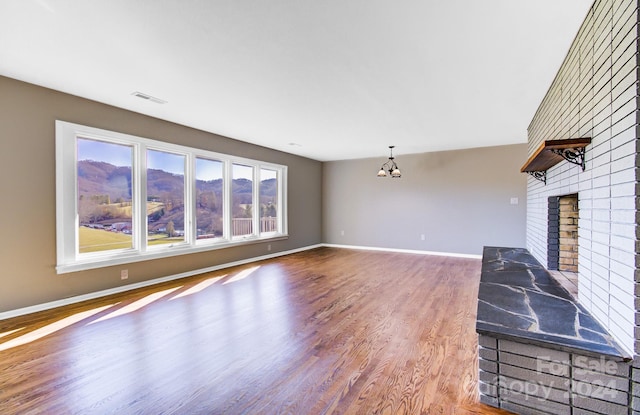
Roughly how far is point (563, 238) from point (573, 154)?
1.33m

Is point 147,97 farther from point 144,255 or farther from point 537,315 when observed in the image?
point 537,315

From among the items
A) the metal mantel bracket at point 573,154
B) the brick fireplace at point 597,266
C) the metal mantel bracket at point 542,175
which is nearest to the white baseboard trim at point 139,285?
the metal mantel bracket at point 542,175

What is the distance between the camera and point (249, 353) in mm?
2307

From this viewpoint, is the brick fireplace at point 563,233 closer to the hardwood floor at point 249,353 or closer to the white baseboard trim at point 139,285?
the hardwood floor at point 249,353

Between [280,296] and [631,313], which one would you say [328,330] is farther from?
[631,313]

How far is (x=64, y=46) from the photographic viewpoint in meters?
2.38

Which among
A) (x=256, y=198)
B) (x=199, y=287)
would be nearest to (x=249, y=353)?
(x=199, y=287)

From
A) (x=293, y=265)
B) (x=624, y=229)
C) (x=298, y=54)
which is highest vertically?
(x=298, y=54)

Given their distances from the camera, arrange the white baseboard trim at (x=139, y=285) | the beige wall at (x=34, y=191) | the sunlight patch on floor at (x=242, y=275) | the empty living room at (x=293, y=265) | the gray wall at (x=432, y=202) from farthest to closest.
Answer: the gray wall at (x=432, y=202) → the sunlight patch on floor at (x=242, y=275) → the white baseboard trim at (x=139, y=285) → the beige wall at (x=34, y=191) → the empty living room at (x=293, y=265)

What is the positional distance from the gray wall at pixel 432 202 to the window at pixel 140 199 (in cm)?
296

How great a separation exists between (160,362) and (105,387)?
359 millimetres

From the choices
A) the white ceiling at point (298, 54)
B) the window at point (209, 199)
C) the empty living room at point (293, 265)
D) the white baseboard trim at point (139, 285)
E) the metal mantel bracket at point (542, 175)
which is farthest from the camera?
the window at point (209, 199)

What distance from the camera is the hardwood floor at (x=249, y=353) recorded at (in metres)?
1.74

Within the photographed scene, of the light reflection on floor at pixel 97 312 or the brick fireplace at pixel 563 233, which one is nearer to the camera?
Answer: the light reflection on floor at pixel 97 312
